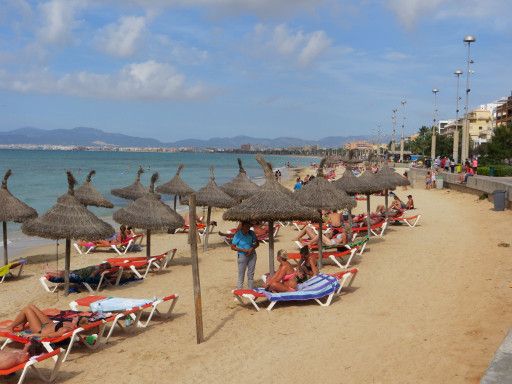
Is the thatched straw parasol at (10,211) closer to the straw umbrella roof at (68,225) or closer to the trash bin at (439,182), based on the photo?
the straw umbrella roof at (68,225)

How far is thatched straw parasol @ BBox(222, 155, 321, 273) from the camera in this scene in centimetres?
882

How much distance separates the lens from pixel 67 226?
9742 mm

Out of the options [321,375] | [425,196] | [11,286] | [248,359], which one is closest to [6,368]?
[248,359]

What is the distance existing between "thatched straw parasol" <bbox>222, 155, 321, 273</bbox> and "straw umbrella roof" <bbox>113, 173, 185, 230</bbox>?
258 cm

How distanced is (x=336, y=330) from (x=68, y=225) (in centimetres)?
514

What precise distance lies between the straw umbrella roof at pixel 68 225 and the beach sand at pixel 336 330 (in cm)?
108

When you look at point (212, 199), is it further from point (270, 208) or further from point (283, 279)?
point (283, 279)

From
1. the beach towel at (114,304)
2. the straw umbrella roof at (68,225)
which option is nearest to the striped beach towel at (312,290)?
the beach towel at (114,304)

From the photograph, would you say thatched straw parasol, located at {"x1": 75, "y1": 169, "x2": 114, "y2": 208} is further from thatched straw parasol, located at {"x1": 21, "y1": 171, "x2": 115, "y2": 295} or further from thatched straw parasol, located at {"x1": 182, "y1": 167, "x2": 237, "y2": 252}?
thatched straw parasol, located at {"x1": 21, "y1": 171, "x2": 115, "y2": 295}

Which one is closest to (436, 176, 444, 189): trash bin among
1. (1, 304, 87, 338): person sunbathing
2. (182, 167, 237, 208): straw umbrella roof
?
(182, 167, 237, 208): straw umbrella roof

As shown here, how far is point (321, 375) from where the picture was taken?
5.68 metres

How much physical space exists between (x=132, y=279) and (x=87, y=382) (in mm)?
5032

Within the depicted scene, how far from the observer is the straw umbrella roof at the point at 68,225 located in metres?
9.68

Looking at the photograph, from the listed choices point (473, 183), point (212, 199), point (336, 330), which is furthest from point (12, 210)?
point (473, 183)
